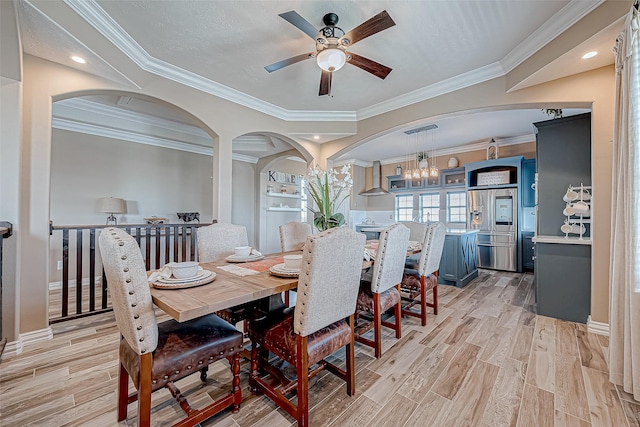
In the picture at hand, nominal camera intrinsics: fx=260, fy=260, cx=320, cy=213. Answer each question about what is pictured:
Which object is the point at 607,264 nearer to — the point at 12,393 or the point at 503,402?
the point at 503,402

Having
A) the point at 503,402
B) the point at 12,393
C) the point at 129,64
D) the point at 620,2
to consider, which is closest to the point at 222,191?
the point at 129,64

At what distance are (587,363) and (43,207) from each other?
15.3 ft

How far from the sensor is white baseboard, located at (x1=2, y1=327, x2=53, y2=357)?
209 cm

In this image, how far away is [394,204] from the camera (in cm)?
745

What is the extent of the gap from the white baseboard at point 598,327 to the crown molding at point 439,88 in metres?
2.64

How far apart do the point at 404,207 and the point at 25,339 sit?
23.6 feet

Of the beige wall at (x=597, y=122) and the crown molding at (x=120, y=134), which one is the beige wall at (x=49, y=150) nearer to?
the beige wall at (x=597, y=122)

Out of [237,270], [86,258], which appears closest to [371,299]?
[237,270]

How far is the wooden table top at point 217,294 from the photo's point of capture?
110 cm

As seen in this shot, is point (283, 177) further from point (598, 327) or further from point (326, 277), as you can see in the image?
point (598, 327)

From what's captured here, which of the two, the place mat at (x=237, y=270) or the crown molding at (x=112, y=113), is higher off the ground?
the crown molding at (x=112, y=113)

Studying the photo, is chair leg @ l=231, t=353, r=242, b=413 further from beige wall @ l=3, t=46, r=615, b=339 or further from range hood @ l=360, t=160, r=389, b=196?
range hood @ l=360, t=160, r=389, b=196

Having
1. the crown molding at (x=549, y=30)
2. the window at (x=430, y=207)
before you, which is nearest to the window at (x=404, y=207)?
the window at (x=430, y=207)

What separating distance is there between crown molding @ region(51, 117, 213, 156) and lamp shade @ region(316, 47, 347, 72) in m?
3.67
